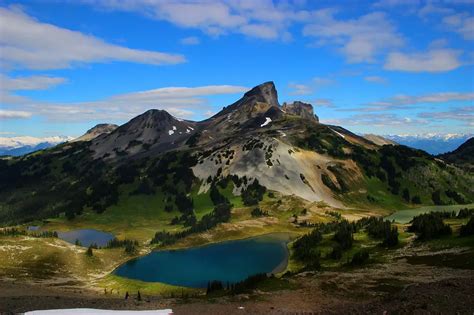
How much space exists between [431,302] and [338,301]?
52.5 feet

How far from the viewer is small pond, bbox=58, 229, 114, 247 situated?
162 m

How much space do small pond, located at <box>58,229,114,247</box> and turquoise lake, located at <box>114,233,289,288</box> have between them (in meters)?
34.0

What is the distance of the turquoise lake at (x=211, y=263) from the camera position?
106m

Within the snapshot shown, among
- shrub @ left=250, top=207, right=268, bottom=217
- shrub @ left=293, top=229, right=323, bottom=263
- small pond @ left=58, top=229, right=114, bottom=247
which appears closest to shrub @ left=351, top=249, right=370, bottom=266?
shrub @ left=293, top=229, right=323, bottom=263

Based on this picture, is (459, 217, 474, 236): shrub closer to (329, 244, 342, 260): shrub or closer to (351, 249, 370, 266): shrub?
(351, 249, 370, 266): shrub

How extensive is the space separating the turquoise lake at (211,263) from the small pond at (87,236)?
34.0 metres

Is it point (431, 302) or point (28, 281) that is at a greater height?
point (431, 302)

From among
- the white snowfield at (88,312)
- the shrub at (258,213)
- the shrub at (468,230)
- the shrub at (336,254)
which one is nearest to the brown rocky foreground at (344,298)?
the white snowfield at (88,312)

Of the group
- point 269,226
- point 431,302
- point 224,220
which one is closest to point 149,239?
point 224,220

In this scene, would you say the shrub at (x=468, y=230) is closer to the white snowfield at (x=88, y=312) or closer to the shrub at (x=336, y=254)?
the shrub at (x=336, y=254)

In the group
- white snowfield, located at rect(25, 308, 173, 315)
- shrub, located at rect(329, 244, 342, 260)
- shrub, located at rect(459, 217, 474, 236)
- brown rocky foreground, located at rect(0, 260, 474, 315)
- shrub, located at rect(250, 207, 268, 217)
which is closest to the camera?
brown rocky foreground, located at rect(0, 260, 474, 315)

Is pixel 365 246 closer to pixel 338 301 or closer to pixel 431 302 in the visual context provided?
pixel 338 301

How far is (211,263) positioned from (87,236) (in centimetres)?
7410

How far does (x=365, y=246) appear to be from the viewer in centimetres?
10188
